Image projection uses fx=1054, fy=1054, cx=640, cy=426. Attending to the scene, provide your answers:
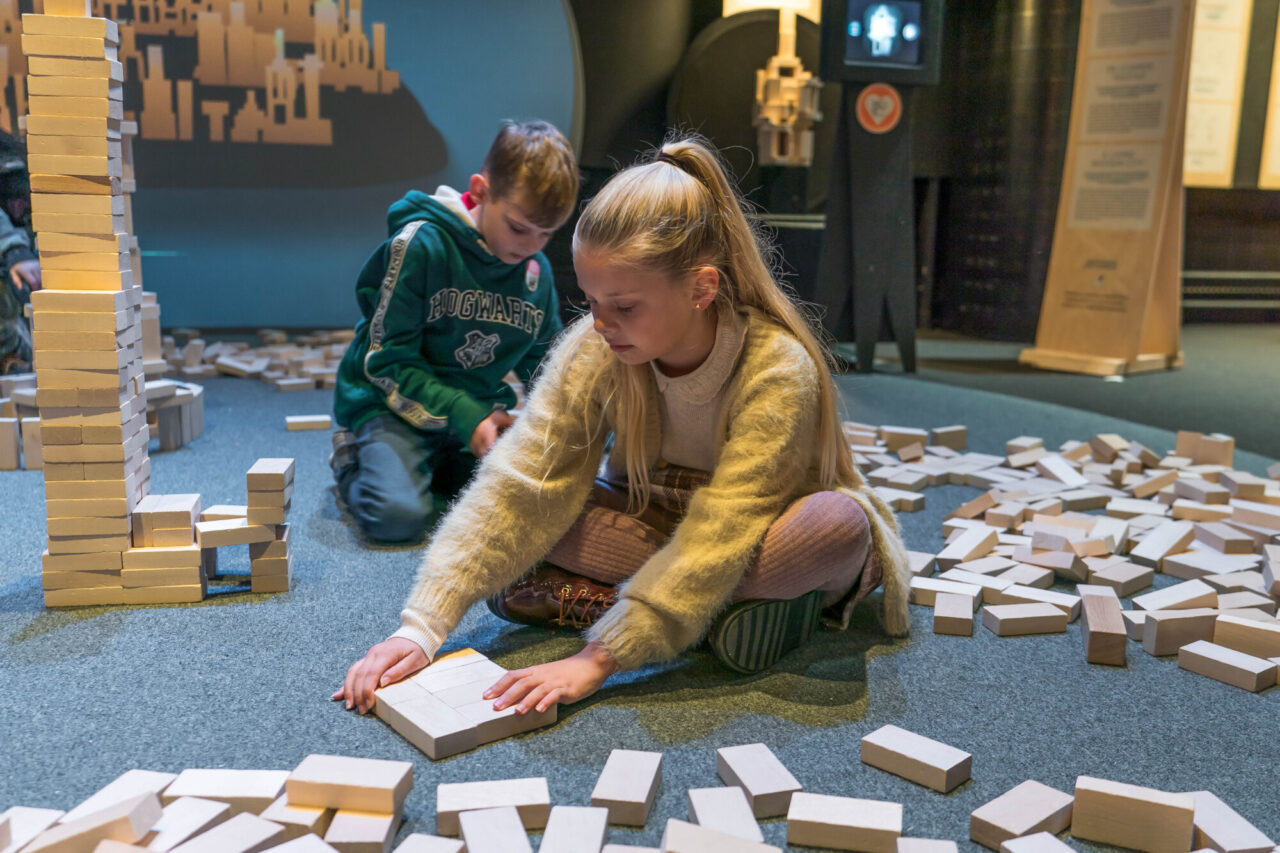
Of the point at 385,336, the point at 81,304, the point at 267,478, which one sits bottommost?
the point at 267,478

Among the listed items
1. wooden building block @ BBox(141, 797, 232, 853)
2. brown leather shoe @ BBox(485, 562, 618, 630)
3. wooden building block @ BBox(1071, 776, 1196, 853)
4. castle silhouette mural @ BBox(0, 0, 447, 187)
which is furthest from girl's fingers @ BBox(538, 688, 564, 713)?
castle silhouette mural @ BBox(0, 0, 447, 187)

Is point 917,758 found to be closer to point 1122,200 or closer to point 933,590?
point 933,590

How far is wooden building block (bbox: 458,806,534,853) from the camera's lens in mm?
1337

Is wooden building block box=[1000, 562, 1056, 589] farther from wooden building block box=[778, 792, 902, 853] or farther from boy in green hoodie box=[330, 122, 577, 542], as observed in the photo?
boy in green hoodie box=[330, 122, 577, 542]

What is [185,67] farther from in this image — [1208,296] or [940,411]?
[1208,296]

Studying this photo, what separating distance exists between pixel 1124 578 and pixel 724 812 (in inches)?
55.1

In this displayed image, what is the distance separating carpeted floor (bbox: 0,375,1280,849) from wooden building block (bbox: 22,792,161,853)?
0.19m

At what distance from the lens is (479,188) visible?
273 cm

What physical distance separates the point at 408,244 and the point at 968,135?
473 cm

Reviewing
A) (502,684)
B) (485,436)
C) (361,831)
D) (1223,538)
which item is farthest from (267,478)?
Answer: (1223,538)

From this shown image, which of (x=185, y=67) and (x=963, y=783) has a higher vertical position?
(x=185, y=67)

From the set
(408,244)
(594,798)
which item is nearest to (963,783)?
(594,798)

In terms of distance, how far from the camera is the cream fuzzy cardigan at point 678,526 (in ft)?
5.75

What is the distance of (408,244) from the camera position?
269 centimetres
